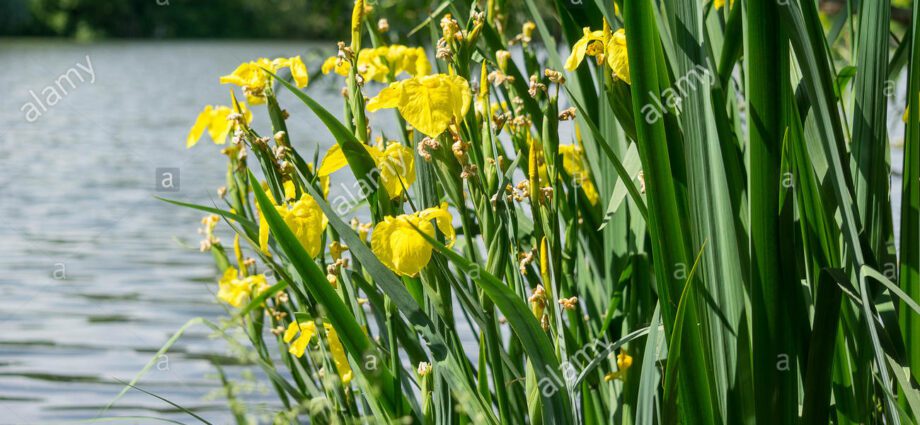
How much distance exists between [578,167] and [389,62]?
0.46m

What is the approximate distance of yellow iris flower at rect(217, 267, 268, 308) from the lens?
161 cm

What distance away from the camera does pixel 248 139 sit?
1184mm

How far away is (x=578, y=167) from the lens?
1.85m

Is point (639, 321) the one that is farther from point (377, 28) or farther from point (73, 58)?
point (73, 58)

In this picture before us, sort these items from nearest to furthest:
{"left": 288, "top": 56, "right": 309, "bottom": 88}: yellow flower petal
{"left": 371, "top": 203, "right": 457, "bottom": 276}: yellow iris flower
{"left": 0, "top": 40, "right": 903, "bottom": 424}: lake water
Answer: {"left": 371, "top": 203, "right": 457, "bottom": 276}: yellow iris flower < {"left": 288, "top": 56, "right": 309, "bottom": 88}: yellow flower petal < {"left": 0, "top": 40, "right": 903, "bottom": 424}: lake water

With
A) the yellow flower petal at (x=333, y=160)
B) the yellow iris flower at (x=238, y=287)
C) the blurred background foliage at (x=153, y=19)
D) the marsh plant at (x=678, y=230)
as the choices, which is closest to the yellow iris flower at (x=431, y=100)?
the marsh plant at (x=678, y=230)

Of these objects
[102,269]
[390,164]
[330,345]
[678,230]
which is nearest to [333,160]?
[390,164]

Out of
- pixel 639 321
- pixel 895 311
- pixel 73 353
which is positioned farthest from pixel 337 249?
pixel 73 353

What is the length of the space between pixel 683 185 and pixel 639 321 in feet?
1.51

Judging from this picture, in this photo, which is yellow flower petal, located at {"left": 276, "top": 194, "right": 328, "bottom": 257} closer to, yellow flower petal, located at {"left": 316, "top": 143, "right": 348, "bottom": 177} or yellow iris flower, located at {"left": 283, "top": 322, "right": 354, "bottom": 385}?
yellow flower petal, located at {"left": 316, "top": 143, "right": 348, "bottom": 177}

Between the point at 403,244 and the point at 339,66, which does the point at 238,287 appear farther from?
the point at 403,244

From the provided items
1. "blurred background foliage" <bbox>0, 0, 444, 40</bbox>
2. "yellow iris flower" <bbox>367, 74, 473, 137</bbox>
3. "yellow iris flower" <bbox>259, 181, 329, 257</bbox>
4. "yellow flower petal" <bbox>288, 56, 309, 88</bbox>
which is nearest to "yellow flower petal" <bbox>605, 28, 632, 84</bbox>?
"yellow iris flower" <bbox>367, 74, 473, 137</bbox>

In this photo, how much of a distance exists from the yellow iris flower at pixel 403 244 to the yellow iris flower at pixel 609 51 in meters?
0.27

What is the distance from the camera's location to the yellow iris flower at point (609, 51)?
1.11 metres
